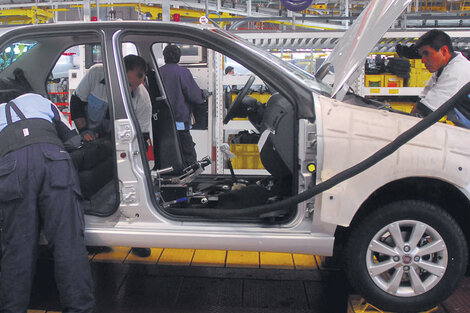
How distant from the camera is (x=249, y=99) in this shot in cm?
362

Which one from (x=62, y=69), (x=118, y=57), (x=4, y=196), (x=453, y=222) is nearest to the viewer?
(x=4, y=196)

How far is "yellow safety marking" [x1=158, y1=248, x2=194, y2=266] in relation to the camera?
3.91m

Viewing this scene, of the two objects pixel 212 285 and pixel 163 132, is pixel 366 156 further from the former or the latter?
pixel 163 132

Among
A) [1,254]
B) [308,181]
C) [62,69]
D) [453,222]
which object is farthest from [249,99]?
[62,69]

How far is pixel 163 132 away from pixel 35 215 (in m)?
1.67

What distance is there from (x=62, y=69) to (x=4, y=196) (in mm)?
8347

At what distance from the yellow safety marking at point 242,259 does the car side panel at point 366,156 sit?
134 centimetres

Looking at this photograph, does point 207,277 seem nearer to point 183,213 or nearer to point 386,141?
point 183,213

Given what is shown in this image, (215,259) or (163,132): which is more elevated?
(163,132)

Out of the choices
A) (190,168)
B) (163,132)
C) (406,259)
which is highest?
(163,132)

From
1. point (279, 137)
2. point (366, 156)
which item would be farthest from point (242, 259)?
point (366, 156)

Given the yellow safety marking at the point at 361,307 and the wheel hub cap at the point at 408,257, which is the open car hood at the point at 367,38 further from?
the yellow safety marking at the point at 361,307

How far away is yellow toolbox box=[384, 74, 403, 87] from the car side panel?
11.0 ft

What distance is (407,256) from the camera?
274cm
